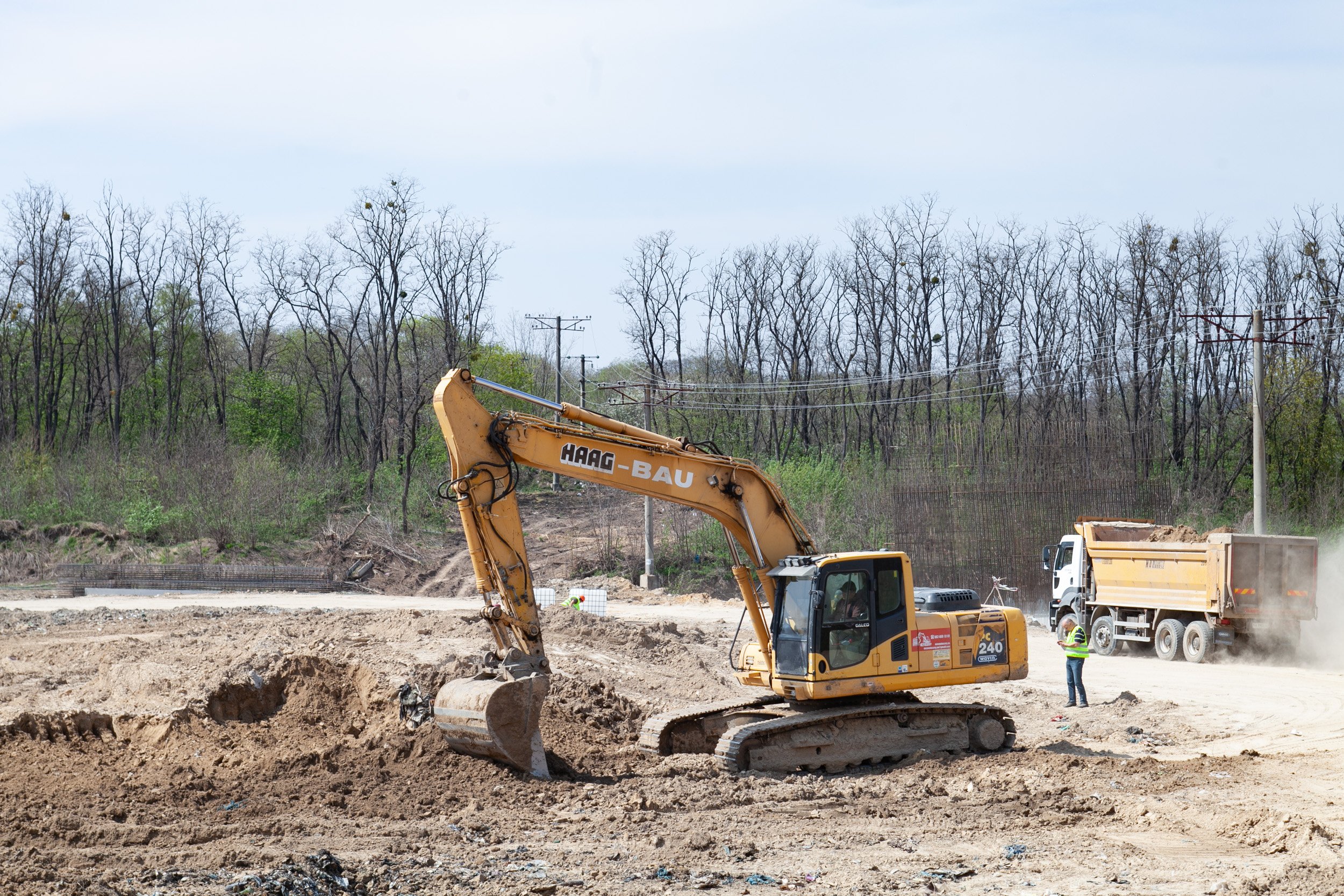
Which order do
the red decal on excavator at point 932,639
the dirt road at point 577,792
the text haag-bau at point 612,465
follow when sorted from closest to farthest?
the dirt road at point 577,792 → the text haag-bau at point 612,465 → the red decal on excavator at point 932,639

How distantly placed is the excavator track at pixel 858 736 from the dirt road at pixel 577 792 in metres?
0.19

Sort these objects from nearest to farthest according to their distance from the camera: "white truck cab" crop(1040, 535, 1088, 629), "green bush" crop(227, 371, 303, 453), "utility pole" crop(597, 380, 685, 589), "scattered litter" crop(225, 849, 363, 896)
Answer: "scattered litter" crop(225, 849, 363, 896) < "white truck cab" crop(1040, 535, 1088, 629) < "utility pole" crop(597, 380, 685, 589) < "green bush" crop(227, 371, 303, 453)

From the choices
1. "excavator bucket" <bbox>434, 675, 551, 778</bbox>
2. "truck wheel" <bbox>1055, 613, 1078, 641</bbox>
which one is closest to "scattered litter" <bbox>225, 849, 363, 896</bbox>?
"excavator bucket" <bbox>434, 675, 551, 778</bbox>

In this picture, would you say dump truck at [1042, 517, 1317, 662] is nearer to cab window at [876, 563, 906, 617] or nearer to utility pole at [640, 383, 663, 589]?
cab window at [876, 563, 906, 617]

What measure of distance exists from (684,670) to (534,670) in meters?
7.61

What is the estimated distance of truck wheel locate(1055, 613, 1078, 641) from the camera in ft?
78.7

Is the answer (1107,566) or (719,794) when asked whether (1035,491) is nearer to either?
(1107,566)

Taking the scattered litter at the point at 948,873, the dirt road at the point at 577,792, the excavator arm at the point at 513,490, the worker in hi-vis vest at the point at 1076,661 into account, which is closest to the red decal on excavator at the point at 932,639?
the dirt road at the point at 577,792

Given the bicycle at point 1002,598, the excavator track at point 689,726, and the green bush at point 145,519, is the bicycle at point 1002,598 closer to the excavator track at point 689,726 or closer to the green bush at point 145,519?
the excavator track at point 689,726

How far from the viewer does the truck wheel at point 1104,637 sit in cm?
2297

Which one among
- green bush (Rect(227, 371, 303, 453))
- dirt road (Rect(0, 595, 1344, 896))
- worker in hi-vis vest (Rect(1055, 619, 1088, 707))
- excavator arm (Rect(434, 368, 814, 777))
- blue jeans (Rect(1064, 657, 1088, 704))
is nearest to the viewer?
dirt road (Rect(0, 595, 1344, 896))

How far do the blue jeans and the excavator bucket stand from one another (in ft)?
27.3

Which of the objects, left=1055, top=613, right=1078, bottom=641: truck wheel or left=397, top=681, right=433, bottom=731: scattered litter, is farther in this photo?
left=1055, top=613, right=1078, bottom=641: truck wheel

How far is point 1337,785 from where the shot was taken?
10.8 m
